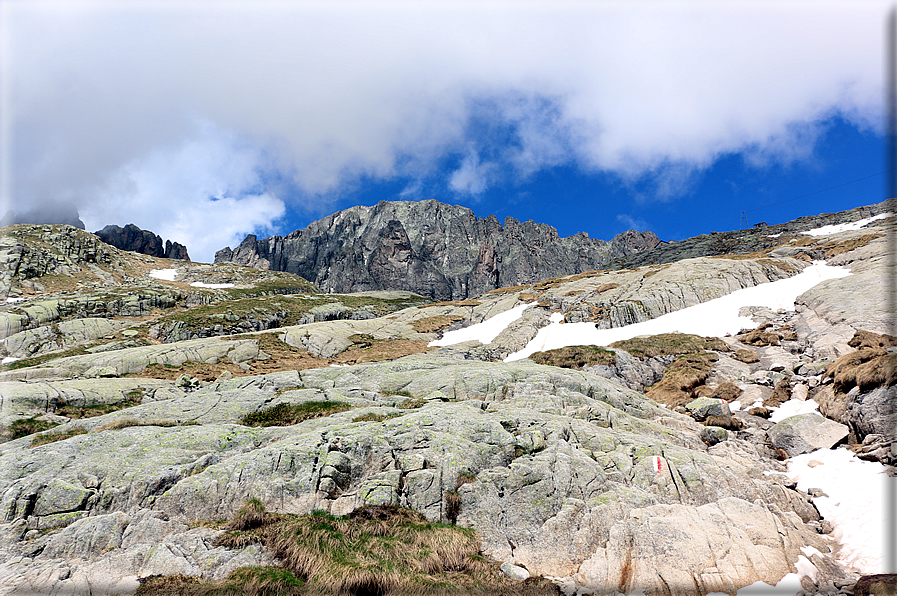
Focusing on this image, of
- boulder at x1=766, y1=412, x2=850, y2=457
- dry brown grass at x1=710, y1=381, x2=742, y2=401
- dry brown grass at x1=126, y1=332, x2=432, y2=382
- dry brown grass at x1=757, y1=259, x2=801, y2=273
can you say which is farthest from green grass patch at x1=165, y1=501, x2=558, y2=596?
dry brown grass at x1=757, y1=259, x2=801, y2=273

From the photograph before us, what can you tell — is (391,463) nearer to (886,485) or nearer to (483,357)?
(886,485)

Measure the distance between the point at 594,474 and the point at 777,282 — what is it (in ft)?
188

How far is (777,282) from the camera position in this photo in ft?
175

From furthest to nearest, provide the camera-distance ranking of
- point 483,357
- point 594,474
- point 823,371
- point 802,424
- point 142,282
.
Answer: point 142,282, point 483,357, point 823,371, point 802,424, point 594,474

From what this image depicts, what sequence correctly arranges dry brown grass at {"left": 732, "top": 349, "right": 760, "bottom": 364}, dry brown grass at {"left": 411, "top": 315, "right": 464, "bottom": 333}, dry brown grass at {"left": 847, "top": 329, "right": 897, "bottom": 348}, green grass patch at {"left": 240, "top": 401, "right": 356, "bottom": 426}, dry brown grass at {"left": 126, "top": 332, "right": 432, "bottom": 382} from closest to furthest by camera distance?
green grass patch at {"left": 240, "top": 401, "right": 356, "bottom": 426}
dry brown grass at {"left": 847, "top": 329, "right": 897, "bottom": 348}
dry brown grass at {"left": 732, "top": 349, "right": 760, "bottom": 364}
dry brown grass at {"left": 126, "top": 332, "right": 432, "bottom": 382}
dry brown grass at {"left": 411, "top": 315, "right": 464, "bottom": 333}

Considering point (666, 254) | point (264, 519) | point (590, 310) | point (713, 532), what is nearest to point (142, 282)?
point (590, 310)

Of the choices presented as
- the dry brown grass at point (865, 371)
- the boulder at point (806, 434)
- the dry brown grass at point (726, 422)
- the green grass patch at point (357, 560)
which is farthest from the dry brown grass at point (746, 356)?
the green grass patch at point (357, 560)

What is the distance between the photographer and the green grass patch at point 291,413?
63.8 feet

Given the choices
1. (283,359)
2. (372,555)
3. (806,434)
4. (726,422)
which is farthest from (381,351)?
(806,434)

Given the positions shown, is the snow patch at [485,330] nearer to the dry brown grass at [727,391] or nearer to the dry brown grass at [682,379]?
the dry brown grass at [682,379]

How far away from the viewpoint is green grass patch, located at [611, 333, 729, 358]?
37.4 m

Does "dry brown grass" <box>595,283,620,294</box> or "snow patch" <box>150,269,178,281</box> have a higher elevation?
"snow patch" <box>150,269,178,281</box>

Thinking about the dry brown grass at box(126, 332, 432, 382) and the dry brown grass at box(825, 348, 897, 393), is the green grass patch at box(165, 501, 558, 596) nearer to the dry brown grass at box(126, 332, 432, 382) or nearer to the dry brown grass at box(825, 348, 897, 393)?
the dry brown grass at box(825, 348, 897, 393)

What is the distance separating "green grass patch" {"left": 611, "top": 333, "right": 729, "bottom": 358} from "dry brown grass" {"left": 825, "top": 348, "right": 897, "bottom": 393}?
49.9 ft
